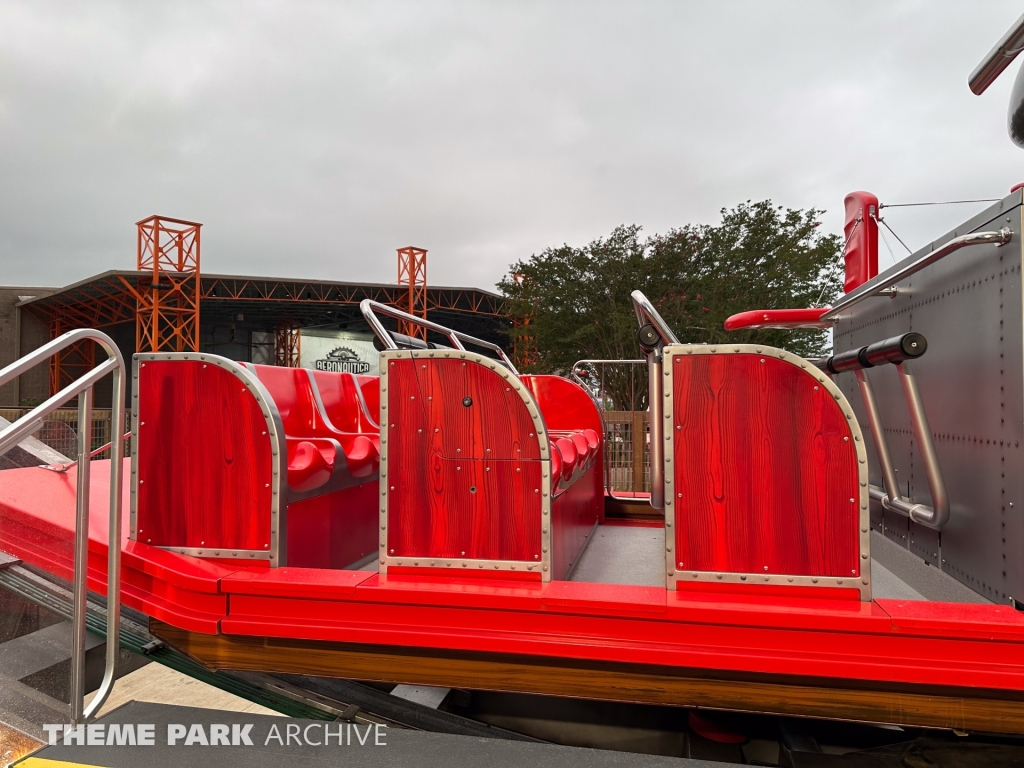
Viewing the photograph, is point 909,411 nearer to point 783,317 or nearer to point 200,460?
point 783,317

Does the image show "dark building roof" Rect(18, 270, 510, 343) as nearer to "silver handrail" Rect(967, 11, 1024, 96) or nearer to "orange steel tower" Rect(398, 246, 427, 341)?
"orange steel tower" Rect(398, 246, 427, 341)

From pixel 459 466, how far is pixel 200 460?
35.4 inches

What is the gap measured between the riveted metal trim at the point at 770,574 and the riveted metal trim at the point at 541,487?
1.16ft

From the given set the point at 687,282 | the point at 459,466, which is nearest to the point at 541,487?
the point at 459,466

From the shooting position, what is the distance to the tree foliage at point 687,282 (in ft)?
43.9

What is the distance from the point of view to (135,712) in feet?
6.02

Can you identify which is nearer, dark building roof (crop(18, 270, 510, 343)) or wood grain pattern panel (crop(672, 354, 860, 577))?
wood grain pattern panel (crop(672, 354, 860, 577))

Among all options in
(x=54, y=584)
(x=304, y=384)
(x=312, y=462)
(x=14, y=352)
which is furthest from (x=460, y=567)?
(x=14, y=352)

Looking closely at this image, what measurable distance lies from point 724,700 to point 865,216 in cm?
254

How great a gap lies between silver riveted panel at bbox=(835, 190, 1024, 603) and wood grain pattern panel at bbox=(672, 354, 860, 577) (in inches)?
18.0

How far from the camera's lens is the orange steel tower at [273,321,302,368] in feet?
80.7

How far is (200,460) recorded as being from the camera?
6.96ft

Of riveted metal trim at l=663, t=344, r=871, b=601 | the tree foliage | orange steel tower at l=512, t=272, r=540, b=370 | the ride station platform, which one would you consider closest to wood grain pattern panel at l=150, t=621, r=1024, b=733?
the ride station platform

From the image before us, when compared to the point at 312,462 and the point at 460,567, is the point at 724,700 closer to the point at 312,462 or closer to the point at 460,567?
the point at 460,567
